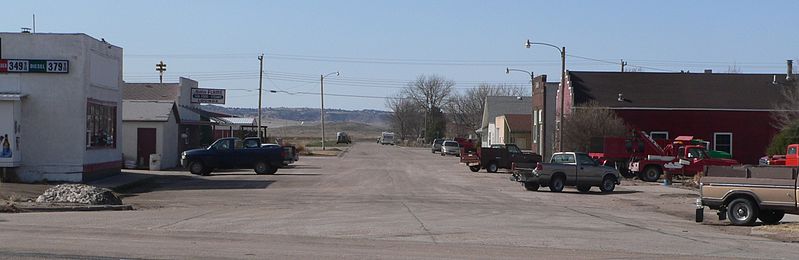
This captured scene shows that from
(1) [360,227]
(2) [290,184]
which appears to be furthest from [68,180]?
(1) [360,227]

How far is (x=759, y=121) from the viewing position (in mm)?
63156

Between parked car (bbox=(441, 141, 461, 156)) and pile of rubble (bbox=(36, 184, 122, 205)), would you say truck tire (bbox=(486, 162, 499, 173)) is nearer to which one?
pile of rubble (bbox=(36, 184, 122, 205))

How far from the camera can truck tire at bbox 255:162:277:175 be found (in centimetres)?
4884

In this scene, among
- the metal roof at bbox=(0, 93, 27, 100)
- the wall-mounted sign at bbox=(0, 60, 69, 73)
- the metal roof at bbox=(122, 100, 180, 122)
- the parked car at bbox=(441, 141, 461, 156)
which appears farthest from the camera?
the parked car at bbox=(441, 141, 461, 156)

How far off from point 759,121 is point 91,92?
42.1 metres

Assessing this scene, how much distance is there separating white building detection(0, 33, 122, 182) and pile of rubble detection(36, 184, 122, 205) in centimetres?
871

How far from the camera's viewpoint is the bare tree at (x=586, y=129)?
56.2m

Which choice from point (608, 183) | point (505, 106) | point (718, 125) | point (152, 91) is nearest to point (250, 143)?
point (608, 183)

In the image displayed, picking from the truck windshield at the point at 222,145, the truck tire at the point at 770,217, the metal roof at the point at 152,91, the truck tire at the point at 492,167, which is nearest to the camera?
the truck tire at the point at 770,217

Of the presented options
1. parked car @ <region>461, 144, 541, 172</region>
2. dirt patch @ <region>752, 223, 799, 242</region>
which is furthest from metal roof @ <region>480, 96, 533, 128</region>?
dirt patch @ <region>752, 223, 799, 242</region>

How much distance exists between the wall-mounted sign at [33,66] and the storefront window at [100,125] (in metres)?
1.83

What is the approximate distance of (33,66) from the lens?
1405 inches

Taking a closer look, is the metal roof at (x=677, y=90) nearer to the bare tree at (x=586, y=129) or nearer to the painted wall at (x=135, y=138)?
the bare tree at (x=586, y=129)

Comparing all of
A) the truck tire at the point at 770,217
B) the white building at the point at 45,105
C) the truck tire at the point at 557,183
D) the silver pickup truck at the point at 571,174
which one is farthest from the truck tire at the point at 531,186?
the white building at the point at 45,105
